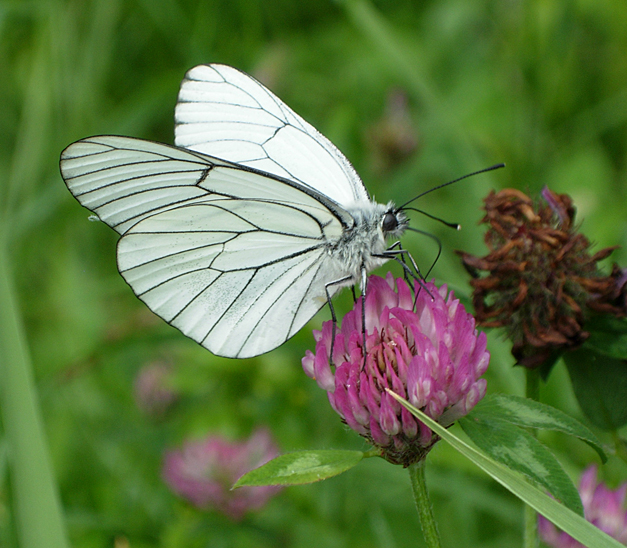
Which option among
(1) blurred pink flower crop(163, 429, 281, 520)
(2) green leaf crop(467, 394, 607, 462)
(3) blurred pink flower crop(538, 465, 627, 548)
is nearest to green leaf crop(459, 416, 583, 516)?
(2) green leaf crop(467, 394, 607, 462)

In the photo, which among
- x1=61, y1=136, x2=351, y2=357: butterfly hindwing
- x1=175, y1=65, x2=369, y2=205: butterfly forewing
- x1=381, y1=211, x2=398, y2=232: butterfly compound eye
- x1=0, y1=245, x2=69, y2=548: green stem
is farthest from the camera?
x1=175, y1=65, x2=369, y2=205: butterfly forewing

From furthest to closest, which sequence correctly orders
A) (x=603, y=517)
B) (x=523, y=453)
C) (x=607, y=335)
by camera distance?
(x=603, y=517) → (x=607, y=335) → (x=523, y=453)

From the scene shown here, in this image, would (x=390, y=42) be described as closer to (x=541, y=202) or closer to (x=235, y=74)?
(x=235, y=74)

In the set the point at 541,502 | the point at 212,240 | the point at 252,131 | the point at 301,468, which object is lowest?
the point at 541,502

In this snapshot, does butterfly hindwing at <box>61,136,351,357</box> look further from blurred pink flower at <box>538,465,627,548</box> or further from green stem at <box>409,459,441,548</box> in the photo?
blurred pink flower at <box>538,465,627,548</box>

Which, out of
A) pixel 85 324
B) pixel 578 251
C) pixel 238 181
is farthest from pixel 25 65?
pixel 578 251

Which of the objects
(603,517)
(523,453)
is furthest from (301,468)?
(603,517)

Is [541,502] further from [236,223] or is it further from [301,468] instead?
[236,223]

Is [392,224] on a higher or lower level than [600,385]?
higher
